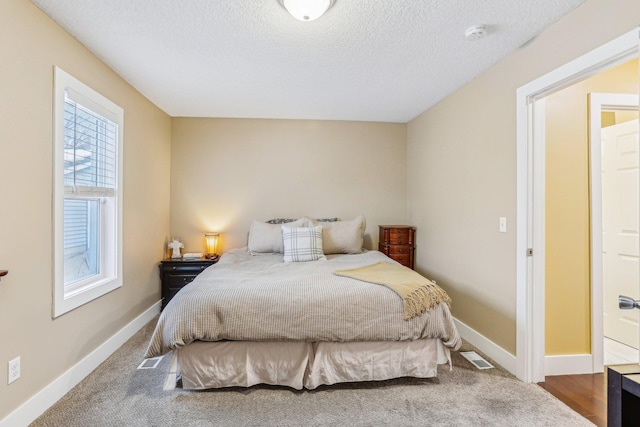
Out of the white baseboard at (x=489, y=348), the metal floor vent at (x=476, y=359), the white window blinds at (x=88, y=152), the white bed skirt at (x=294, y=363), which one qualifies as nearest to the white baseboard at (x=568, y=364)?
the white baseboard at (x=489, y=348)

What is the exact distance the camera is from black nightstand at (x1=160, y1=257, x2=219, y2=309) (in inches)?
147

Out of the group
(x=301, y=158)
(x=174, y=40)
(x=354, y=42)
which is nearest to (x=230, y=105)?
(x=301, y=158)

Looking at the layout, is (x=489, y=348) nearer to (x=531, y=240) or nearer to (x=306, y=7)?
(x=531, y=240)

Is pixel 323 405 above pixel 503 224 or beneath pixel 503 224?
beneath

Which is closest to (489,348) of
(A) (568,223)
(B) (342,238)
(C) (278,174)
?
(A) (568,223)

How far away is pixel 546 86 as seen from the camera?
2.09 meters

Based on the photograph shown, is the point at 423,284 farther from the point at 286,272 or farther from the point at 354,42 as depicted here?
the point at 354,42

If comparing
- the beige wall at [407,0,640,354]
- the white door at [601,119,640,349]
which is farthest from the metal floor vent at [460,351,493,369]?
the white door at [601,119,640,349]

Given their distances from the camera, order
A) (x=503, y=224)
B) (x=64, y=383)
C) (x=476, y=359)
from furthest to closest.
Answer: (x=476, y=359), (x=503, y=224), (x=64, y=383)

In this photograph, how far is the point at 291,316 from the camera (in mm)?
2088

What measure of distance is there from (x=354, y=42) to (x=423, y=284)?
70.4 inches

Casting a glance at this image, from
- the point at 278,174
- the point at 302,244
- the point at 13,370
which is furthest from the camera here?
the point at 278,174

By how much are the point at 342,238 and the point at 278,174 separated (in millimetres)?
1275

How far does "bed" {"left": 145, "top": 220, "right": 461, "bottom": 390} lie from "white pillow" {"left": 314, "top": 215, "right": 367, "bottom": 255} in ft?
4.74
